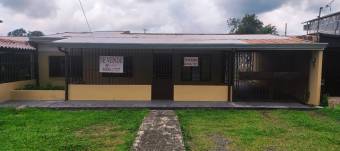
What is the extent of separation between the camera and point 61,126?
8539 millimetres

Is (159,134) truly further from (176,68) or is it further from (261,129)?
(176,68)

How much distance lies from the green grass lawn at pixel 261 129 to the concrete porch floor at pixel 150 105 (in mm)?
560

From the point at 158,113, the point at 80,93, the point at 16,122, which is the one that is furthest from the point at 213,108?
the point at 16,122

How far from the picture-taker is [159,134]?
25.4 feet

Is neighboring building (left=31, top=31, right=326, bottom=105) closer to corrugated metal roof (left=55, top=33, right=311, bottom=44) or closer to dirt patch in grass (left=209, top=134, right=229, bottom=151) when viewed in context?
corrugated metal roof (left=55, top=33, right=311, bottom=44)

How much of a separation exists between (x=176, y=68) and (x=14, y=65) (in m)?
6.64

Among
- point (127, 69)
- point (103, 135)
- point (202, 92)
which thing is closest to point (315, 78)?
point (202, 92)

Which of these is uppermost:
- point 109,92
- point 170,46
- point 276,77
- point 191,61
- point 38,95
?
point 170,46

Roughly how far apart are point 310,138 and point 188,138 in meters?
2.79

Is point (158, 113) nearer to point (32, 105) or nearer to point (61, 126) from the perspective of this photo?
point (61, 126)

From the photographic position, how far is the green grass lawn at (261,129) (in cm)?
697

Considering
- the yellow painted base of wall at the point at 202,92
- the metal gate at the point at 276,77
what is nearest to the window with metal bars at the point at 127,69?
the yellow painted base of wall at the point at 202,92

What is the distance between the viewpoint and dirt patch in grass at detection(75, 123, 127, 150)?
6.91m

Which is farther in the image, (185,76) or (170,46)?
(185,76)
